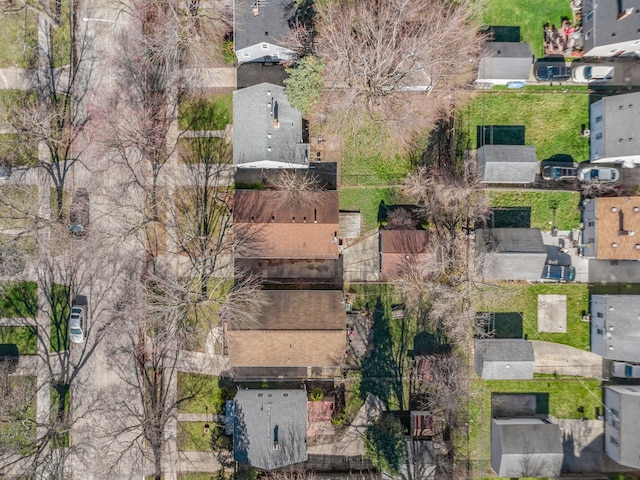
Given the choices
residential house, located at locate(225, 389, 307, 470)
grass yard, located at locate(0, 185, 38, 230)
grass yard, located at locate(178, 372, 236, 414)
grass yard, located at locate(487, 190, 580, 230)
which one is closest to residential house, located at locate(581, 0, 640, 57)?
grass yard, located at locate(487, 190, 580, 230)

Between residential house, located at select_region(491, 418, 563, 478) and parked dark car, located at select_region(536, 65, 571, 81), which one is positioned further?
parked dark car, located at select_region(536, 65, 571, 81)

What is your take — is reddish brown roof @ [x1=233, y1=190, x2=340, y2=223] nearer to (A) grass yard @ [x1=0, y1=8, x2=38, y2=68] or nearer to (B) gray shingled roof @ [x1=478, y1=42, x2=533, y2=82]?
(B) gray shingled roof @ [x1=478, y1=42, x2=533, y2=82]

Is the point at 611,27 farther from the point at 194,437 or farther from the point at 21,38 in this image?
the point at 21,38

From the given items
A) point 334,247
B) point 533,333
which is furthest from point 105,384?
point 533,333

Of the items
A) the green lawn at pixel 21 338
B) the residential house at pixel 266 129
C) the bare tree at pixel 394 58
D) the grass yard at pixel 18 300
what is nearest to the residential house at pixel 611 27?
the bare tree at pixel 394 58

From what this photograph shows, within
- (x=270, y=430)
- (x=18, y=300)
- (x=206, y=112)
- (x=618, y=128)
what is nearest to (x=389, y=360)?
(x=270, y=430)

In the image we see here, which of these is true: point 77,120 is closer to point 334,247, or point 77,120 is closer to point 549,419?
point 334,247

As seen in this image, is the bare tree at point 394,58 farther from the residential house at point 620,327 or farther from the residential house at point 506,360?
the residential house at point 620,327
